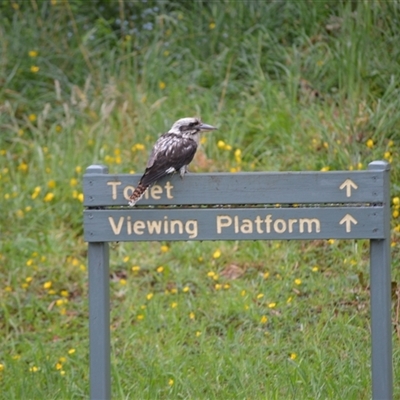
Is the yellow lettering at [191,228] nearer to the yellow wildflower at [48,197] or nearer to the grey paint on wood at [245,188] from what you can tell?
the grey paint on wood at [245,188]

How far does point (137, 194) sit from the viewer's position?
375 cm

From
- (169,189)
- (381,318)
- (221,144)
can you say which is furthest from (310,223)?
(221,144)

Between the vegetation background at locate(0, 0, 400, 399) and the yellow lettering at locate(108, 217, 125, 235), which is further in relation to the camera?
the vegetation background at locate(0, 0, 400, 399)

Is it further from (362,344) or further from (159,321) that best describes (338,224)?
(159,321)

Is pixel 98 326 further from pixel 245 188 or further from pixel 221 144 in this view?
pixel 221 144

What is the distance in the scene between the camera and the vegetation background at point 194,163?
192 inches

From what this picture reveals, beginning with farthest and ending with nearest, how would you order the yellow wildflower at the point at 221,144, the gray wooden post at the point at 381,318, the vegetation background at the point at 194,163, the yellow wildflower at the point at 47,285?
1. the yellow wildflower at the point at 221,144
2. the yellow wildflower at the point at 47,285
3. the vegetation background at the point at 194,163
4. the gray wooden post at the point at 381,318

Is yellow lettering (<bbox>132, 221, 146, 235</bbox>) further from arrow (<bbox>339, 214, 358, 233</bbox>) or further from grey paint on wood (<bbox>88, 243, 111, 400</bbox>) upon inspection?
arrow (<bbox>339, 214, 358, 233</bbox>)

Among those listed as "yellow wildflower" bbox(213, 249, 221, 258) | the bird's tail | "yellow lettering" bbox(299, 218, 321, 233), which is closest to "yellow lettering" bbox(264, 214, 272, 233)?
"yellow lettering" bbox(299, 218, 321, 233)

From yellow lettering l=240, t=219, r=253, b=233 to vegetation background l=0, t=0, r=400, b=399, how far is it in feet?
3.39

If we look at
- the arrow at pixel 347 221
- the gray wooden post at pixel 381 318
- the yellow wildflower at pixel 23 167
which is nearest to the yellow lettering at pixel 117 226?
the arrow at pixel 347 221

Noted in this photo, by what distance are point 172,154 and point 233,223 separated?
0.59 metres

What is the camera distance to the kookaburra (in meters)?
3.77

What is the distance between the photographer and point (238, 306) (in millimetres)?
5430
